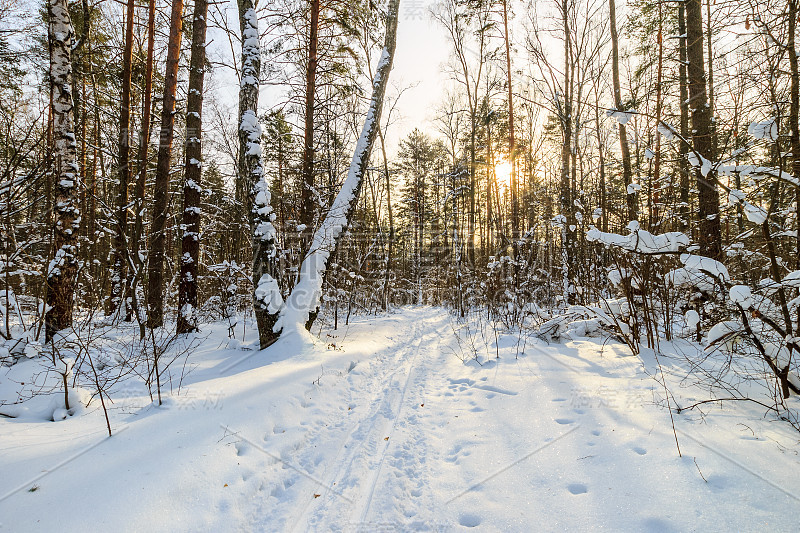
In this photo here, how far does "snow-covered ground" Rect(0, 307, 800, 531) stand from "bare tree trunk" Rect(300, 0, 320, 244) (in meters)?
4.38

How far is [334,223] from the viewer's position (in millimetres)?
6188

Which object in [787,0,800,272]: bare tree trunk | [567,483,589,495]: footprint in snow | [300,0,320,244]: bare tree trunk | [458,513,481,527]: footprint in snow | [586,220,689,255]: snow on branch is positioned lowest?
[458,513,481,527]: footprint in snow

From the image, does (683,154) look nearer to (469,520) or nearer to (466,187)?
(469,520)

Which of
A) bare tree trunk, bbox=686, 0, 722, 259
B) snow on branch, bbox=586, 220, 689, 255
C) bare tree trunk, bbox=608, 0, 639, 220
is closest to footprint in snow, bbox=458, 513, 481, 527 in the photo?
snow on branch, bbox=586, 220, 689, 255

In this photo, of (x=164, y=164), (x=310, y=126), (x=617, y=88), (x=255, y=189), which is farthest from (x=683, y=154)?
(x=617, y=88)

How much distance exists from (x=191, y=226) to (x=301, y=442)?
19.9 ft

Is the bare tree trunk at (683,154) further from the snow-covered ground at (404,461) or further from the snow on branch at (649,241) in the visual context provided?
the snow-covered ground at (404,461)

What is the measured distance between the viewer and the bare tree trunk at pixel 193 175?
22.8 feet

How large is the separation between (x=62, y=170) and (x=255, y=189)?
3.18 metres

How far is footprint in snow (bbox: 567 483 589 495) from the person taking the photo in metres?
2.06

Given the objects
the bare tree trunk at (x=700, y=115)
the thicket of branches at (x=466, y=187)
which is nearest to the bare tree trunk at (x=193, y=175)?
the thicket of branches at (x=466, y=187)

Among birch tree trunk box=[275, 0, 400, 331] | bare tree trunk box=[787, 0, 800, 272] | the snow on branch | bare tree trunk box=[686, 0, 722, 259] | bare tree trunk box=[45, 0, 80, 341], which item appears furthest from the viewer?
birch tree trunk box=[275, 0, 400, 331]

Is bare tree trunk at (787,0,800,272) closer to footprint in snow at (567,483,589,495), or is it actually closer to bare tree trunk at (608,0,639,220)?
footprint in snow at (567,483,589,495)

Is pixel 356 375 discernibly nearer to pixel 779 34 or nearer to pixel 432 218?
pixel 779 34
